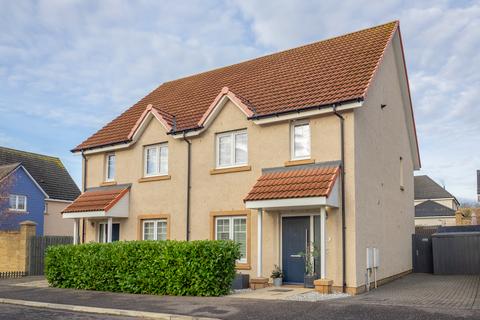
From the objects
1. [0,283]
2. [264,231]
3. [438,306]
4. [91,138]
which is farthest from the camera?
[91,138]

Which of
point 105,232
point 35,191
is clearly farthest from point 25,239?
point 35,191

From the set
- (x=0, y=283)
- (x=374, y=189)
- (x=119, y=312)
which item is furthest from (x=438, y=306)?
(x=0, y=283)

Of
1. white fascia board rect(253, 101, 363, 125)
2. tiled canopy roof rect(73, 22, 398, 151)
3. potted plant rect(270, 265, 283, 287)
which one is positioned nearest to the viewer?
white fascia board rect(253, 101, 363, 125)

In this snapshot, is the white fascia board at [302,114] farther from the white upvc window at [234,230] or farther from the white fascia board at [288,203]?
the white upvc window at [234,230]

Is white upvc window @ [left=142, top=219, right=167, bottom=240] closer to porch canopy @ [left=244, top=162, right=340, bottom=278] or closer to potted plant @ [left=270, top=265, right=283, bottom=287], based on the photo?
porch canopy @ [left=244, top=162, right=340, bottom=278]

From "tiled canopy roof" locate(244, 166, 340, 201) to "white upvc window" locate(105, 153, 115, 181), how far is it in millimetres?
8518

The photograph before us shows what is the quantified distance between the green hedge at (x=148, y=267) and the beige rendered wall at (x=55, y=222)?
21.5 m

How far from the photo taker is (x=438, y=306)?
1212cm

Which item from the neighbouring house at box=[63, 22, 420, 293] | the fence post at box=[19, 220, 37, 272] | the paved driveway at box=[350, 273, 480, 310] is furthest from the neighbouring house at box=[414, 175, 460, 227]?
the fence post at box=[19, 220, 37, 272]

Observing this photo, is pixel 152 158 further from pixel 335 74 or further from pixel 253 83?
pixel 335 74

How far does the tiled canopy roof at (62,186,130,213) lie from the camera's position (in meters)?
20.8

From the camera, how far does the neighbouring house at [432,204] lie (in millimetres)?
58031

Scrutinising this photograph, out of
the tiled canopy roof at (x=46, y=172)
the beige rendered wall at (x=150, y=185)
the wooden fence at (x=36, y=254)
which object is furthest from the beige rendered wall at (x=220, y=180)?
the tiled canopy roof at (x=46, y=172)

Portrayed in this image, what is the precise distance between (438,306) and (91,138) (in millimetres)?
17054
